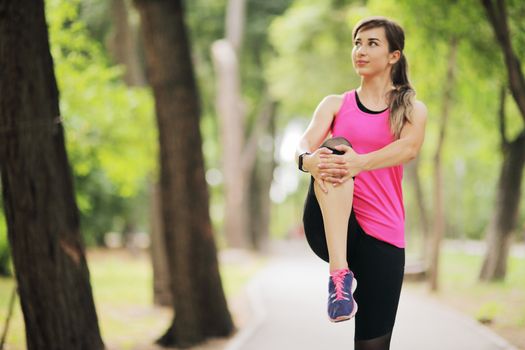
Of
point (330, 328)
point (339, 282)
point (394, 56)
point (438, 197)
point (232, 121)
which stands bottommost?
point (330, 328)

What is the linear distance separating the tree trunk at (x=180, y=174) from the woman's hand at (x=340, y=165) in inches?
262

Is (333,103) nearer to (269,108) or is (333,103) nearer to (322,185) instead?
(322,185)

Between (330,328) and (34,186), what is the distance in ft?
18.9

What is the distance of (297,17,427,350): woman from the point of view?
3338mm

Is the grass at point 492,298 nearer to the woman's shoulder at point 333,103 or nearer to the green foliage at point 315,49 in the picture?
the woman's shoulder at point 333,103

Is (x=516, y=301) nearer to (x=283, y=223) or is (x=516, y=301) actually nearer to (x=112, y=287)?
(x=112, y=287)

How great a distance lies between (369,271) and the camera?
3484 mm

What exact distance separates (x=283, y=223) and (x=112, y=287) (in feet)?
249

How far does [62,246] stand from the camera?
5406 millimetres

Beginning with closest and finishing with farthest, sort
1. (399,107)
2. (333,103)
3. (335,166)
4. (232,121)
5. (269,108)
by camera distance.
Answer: (335,166) < (399,107) < (333,103) < (232,121) < (269,108)

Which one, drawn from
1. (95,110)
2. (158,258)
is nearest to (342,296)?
(95,110)

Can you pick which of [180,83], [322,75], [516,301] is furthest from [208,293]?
[322,75]

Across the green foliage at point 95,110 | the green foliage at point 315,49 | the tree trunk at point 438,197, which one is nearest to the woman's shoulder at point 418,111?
the green foliage at point 95,110

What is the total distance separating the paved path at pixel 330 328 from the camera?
844 cm
